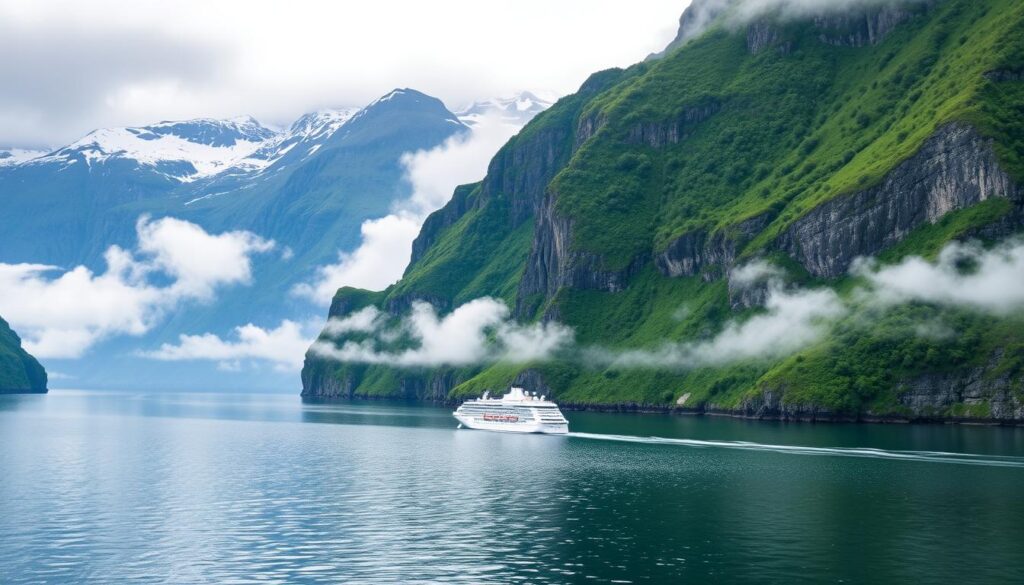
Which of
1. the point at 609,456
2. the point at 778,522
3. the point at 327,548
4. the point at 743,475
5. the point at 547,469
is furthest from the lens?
the point at 609,456

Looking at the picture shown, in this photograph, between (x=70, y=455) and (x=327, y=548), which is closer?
(x=327, y=548)

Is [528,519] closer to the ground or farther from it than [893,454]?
closer to the ground

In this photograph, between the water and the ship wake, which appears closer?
the water

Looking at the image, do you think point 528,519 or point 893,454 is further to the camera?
point 893,454

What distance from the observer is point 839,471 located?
152m

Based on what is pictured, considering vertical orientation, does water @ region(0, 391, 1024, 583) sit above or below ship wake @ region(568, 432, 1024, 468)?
below

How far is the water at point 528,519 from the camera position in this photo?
284 feet

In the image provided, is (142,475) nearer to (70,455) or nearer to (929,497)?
(70,455)

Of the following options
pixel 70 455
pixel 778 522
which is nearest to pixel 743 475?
pixel 778 522

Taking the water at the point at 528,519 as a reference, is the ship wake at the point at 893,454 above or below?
above

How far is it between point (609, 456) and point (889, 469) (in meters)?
50.9

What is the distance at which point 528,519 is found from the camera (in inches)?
4405

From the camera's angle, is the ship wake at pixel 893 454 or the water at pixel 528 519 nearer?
the water at pixel 528 519

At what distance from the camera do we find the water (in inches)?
3413
